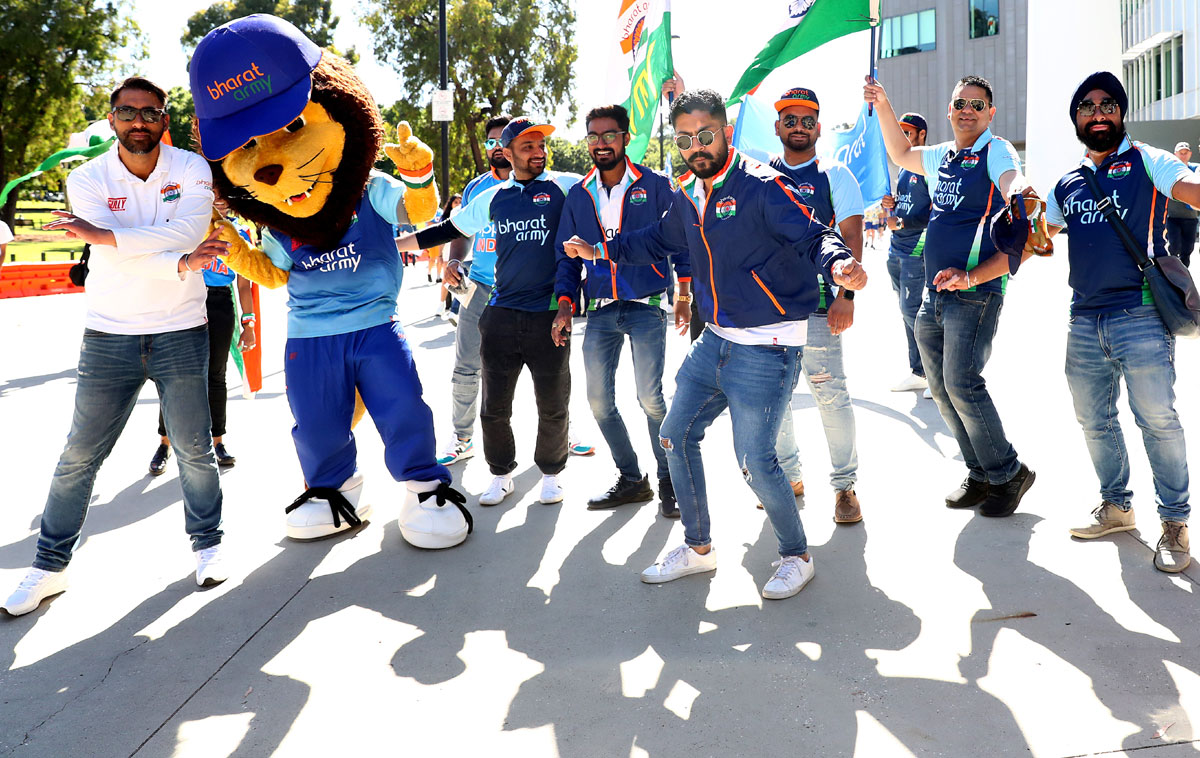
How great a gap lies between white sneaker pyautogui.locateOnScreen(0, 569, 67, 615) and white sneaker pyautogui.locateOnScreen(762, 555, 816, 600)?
9.51ft

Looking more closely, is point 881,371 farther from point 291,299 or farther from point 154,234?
point 154,234

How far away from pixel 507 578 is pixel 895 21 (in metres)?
45.9

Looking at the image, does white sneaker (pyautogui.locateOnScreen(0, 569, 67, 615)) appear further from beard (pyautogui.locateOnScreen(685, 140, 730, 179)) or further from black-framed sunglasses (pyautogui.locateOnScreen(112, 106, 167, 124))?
beard (pyautogui.locateOnScreen(685, 140, 730, 179))

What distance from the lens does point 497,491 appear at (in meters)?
5.17

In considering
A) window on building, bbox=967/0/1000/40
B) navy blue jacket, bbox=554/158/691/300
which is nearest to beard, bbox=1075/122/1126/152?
navy blue jacket, bbox=554/158/691/300

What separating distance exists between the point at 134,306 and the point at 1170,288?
165 inches

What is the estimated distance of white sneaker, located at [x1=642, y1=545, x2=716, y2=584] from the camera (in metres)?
3.96

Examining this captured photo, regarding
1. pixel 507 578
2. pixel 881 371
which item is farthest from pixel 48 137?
pixel 507 578

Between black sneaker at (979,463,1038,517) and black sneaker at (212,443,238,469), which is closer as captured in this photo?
black sneaker at (979,463,1038,517)

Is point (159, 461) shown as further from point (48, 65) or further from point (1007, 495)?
point (48, 65)

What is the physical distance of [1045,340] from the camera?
369 inches

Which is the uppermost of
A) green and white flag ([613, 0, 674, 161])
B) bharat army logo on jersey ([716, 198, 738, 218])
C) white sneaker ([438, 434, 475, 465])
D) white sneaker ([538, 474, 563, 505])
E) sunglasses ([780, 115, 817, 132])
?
green and white flag ([613, 0, 674, 161])

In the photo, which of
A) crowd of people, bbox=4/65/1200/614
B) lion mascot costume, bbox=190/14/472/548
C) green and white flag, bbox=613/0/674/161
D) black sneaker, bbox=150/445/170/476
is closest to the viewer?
crowd of people, bbox=4/65/1200/614

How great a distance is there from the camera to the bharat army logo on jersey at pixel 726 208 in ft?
12.0
